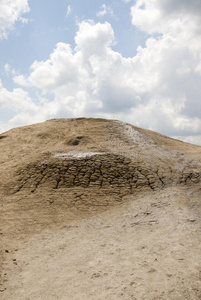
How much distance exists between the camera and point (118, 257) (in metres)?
5.26

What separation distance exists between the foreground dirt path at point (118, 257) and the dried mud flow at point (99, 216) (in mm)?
21

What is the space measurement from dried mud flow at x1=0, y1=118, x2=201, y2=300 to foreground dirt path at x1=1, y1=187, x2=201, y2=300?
0.8 inches

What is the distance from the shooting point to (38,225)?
296 inches

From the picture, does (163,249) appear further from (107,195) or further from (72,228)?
(107,195)

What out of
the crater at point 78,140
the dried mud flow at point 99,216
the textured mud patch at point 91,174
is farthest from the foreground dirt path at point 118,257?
the crater at point 78,140

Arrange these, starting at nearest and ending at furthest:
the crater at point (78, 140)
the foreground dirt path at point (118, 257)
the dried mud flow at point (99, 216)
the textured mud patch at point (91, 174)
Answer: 1. the foreground dirt path at point (118, 257)
2. the dried mud flow at point (99, 216)
3. the textured mud patch at point (91, 174)
4. the crater at point (78, 140)

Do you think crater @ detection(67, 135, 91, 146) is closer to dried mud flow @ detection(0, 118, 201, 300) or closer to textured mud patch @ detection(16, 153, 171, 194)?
dried mud flow @ detection(0, 118, 201, 300)

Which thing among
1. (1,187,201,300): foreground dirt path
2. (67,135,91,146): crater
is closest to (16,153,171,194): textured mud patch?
(1,187,201,300): foreground dirt path

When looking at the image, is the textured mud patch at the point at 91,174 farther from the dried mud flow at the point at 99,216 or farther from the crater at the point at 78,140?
the crater at the point at 78,140

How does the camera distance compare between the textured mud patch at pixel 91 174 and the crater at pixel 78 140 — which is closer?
the textured mud patch at pixel 91 174

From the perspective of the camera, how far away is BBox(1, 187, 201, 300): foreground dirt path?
161 inches

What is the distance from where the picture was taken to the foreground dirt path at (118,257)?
409 cm

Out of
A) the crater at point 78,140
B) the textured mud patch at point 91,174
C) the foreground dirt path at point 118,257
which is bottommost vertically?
the foreground dirt path at point 118,257

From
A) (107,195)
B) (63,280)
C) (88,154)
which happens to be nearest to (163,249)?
(63,280)
